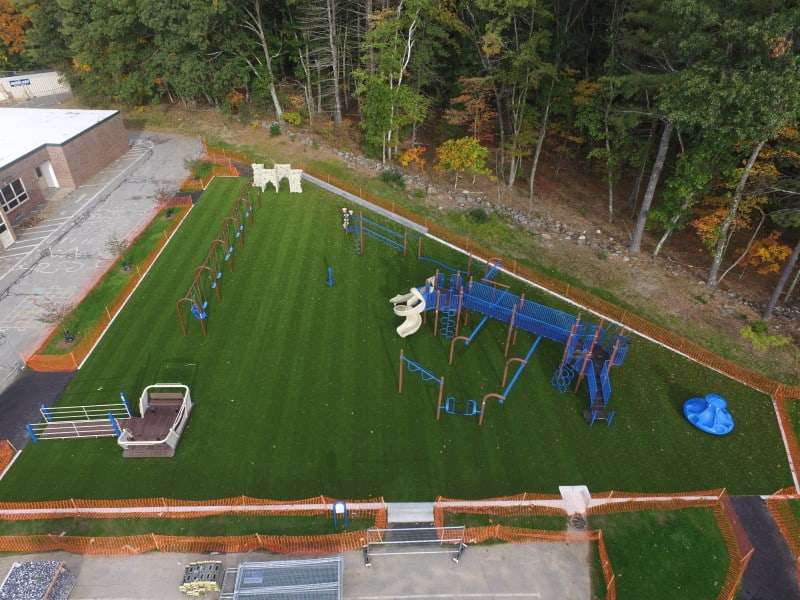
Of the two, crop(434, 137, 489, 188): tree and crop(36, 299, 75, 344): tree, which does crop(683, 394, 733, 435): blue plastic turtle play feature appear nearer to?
crop(434, 137, 489, 188): tree

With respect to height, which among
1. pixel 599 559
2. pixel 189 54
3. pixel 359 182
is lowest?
pixel 599 559

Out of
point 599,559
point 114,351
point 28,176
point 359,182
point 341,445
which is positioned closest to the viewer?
point 599,559

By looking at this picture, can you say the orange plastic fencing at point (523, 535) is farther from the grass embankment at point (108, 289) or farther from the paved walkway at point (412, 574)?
the grass embankment at point (108, 289)

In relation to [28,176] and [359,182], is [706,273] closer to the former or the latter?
[359,182]

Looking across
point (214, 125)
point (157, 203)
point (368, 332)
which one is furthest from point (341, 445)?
point (214, 125)

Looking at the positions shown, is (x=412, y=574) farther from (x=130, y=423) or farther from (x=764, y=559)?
(x=130, y=423)

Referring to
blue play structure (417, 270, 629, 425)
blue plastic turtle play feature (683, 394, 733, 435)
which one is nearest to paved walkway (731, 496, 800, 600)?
blue plastic turtle play feature (683, 394, 733, 435)
